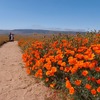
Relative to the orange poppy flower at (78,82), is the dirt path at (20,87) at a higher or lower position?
lower

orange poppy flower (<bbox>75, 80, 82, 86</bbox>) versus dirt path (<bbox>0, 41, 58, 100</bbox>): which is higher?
orange poppy flower (<bbox>75, 80, 82, 86</bbox>)

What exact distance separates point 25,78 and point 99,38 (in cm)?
272

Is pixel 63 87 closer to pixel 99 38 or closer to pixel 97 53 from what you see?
pixel 97 53

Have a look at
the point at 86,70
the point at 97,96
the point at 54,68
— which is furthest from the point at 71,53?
the point at 97,96

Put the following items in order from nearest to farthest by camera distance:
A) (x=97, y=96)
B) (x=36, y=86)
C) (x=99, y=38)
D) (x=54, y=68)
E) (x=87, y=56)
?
(x=97, y=96), (x=87, y=56), (x=54, y=68), (x=36, y=86), (x=99, y=38)

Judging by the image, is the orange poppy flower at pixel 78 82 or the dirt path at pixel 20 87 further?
the dirt path at pixel 20 87

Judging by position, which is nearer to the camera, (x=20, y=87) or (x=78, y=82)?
(x=78, y=82)

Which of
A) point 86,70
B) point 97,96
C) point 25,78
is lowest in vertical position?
point 25,78

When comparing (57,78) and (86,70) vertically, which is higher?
(86,70)

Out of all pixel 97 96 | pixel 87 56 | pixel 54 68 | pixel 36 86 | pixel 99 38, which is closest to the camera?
pixel 97 96

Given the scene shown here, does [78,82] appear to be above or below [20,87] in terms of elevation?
above

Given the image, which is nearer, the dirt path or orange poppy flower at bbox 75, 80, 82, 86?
orange poppy flower at bbox 75, 80, 82, 86

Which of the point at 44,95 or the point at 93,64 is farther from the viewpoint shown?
the point at 44,95

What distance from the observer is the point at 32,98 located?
21.5 feet
